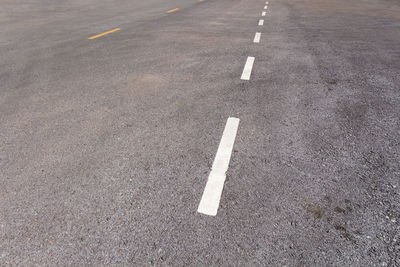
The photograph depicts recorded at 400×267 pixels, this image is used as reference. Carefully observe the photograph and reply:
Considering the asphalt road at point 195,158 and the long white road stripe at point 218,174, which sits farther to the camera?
the long white road stripe at point 218,174

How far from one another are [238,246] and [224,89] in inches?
123

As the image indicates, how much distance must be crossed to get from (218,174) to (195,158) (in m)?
0.37

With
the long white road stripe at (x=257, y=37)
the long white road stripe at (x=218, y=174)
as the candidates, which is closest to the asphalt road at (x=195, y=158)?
the long white road stripe at (x=218, y=174)

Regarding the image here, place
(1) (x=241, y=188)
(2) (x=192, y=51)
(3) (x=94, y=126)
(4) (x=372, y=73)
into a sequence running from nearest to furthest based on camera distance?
(1) (x=241, y=188) → (3) (x=94, y=126) → (4) (x=372, y=73) → (2) (x=192, y=51)

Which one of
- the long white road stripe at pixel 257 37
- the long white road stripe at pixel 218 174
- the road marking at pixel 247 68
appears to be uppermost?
the long white road stripe at pixel 257 37

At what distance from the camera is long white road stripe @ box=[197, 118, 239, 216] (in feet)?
8.13

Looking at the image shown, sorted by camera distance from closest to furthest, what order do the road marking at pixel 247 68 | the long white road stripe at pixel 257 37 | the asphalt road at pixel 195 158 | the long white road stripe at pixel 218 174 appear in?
1. the asphalt road at pixel 195 158
2. the long white road stripe at pixel 218 174
3. the road marking at pixel 247 68
4. the long white road stripe at pixel 257 37

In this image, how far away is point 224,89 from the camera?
188 inches

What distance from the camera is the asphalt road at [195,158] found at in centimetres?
215

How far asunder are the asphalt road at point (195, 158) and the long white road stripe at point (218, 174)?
0.19ft

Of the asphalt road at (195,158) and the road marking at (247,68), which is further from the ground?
the road marking at (247,68)

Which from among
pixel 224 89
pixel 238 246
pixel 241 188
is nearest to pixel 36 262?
pixel 238 246

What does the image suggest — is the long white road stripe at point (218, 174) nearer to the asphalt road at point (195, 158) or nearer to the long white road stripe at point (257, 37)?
the asphalt road at point (195, 158)

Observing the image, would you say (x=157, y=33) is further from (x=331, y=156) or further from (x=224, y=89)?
(x=331, y=156)
